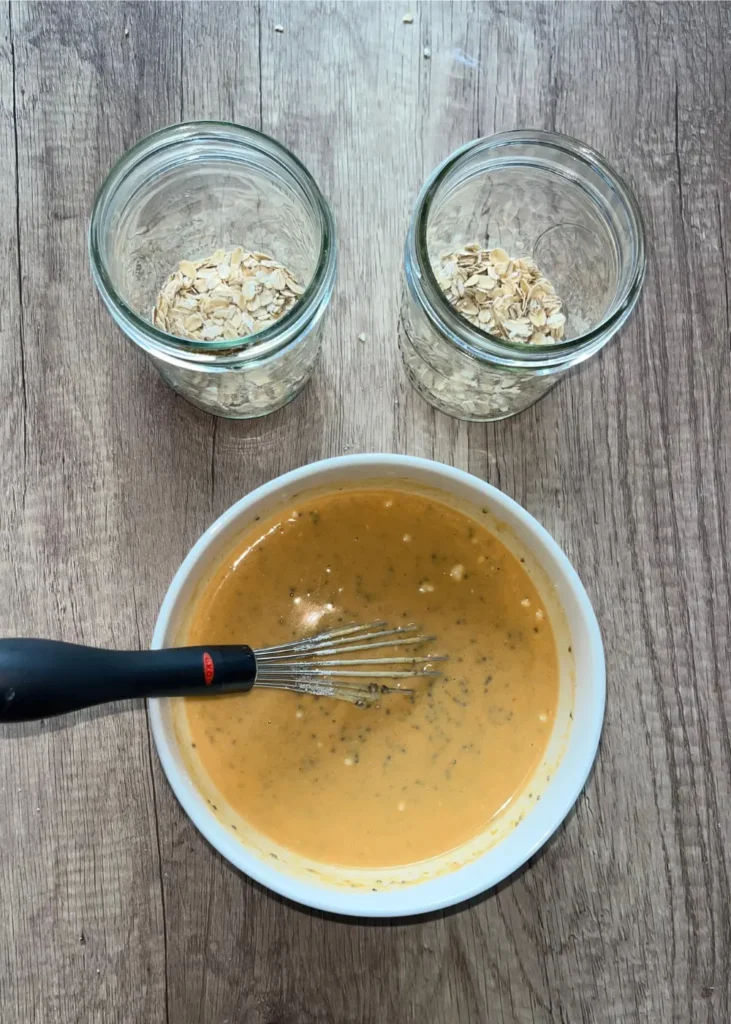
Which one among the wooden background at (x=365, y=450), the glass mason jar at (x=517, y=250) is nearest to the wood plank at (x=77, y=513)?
the wooden background at (x=365, y=450)

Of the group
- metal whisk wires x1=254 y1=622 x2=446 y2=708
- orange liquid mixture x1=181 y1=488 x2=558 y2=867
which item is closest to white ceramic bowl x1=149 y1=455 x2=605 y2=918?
orange liquid mixture x1=181 y1=488 x2=558 y2=867

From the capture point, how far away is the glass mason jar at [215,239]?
2.78 feet

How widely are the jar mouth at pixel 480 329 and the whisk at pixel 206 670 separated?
35 centimetres

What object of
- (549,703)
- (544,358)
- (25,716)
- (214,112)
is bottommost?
(549,703)

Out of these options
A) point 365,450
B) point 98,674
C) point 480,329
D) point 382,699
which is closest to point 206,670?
point 98,674

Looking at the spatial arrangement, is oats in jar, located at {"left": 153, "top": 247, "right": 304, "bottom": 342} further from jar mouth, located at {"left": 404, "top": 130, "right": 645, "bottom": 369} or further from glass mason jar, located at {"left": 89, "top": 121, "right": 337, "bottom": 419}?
jar mouth, located at {"left": 404, "top": 130, "right": 645, "bottom": 369}

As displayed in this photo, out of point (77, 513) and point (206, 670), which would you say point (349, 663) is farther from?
point (77, 513)

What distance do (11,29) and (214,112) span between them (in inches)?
10.8

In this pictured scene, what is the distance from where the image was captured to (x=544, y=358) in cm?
86

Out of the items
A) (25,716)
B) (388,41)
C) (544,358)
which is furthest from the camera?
(388,41)

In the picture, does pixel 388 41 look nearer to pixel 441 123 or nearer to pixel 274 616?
pixel 441 123

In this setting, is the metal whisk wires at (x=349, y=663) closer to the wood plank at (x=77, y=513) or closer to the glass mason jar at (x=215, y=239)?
the wood plank at (x=77, y=513)

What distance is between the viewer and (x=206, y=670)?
87 centimetres

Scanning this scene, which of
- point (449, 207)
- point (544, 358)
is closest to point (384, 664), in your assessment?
point (544, 358)
